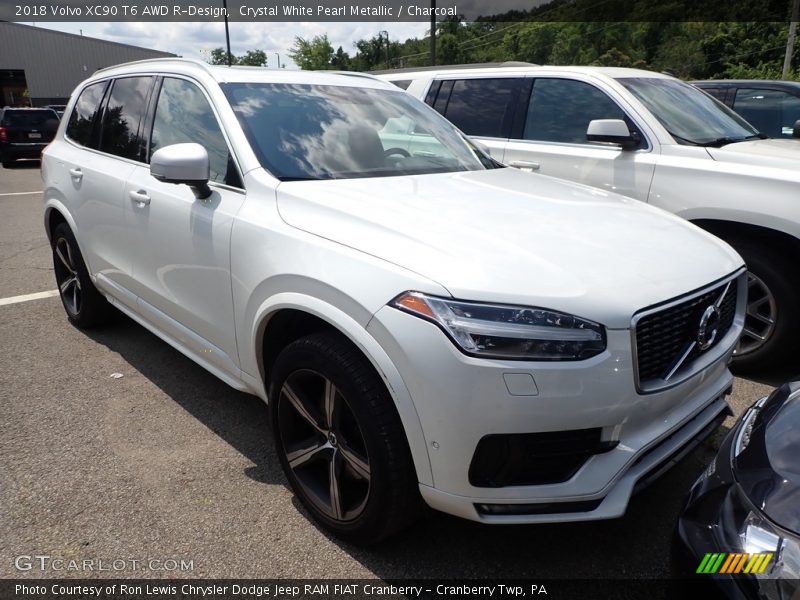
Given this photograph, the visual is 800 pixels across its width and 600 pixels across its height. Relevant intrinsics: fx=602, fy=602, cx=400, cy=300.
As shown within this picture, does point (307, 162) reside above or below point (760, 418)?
above

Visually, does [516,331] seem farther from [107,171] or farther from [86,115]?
[86,115]

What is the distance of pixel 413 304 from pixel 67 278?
380 cm

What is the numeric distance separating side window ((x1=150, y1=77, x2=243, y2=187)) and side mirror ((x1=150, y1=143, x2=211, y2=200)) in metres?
0.15

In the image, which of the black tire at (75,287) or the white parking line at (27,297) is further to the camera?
the white parking line at (27,297)

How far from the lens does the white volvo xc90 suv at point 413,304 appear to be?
1828mm

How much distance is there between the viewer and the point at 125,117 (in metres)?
3.74

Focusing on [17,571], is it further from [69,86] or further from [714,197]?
[69,86]

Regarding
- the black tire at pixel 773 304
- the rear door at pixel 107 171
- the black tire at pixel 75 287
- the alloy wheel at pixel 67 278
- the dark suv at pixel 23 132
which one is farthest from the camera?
the dark suv at pixel 23 132

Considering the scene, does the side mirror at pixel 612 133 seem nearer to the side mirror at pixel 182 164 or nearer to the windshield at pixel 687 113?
the windshield at pixel 687 113

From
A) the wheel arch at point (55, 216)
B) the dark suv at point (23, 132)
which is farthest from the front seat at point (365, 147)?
the dark suv at point (23, 132)

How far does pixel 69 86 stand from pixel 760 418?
50833 mm

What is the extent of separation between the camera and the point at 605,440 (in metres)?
1.89

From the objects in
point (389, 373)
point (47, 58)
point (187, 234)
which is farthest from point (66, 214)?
point (47, 58)

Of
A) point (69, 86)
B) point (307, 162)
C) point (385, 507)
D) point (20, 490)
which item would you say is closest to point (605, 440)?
point (385, 507)
